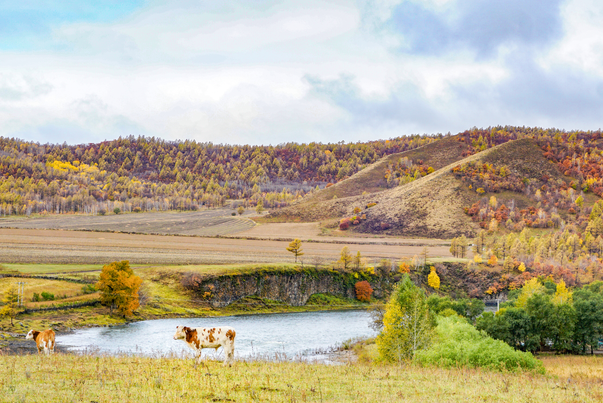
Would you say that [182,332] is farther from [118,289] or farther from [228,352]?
[118,289]

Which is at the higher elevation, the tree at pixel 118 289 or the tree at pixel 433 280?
the tree at pixel 118 289

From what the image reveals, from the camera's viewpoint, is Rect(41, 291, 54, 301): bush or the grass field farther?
Rect(41, 291, 54, 301): bush

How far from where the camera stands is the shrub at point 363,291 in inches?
5012

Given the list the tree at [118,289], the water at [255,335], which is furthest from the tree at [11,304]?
the tree at [118,289]

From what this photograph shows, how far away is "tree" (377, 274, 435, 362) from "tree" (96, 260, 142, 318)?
50378 millimetres

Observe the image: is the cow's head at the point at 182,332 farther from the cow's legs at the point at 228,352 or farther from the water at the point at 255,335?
the water at the point at 255,335

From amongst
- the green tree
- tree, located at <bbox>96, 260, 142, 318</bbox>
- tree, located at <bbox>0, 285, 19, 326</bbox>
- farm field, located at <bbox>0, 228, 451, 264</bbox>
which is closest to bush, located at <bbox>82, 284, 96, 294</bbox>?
tree, located at <bbox>96, 260, 142, 318</bbox>

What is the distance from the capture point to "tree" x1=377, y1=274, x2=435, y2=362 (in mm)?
43875

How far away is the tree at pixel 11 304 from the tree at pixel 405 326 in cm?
4787

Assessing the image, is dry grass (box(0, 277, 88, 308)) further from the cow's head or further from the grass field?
the grass field

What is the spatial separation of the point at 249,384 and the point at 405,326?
3240cm

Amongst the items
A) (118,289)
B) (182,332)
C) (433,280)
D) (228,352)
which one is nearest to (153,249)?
(118,289)

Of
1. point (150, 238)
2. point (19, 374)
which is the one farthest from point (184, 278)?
point (19, 374)

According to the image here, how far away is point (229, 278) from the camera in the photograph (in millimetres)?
110812
